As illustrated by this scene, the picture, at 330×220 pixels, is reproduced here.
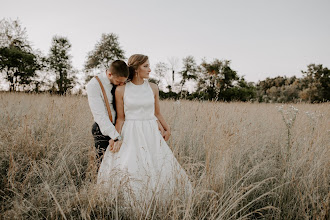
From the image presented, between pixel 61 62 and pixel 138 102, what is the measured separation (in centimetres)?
2939

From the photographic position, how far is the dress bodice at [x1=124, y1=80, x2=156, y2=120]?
2.46 meters

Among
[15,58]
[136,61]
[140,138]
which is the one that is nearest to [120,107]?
[140,138]

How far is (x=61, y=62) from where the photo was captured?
27422mm

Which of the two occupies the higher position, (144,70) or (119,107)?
(144,70)

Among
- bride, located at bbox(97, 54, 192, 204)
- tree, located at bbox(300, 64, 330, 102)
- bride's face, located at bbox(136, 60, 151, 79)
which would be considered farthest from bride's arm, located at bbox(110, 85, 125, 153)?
tree, located at bbox(300, 64, 330, 102)

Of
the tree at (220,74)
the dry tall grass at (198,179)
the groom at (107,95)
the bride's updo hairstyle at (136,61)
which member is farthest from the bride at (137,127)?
the tree at (220,74)

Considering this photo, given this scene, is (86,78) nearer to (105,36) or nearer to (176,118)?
(105,36)

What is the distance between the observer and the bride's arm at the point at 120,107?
8.04 ft

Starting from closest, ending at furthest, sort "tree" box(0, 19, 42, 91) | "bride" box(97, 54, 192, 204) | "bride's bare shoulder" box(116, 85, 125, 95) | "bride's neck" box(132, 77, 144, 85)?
"bride" box(97, 54, 192, 204) → "bride's bare shoulder" box(116, 85, 125, 95) → "bride's neck" box(132, 77, 144, 85) → "tree" box(0, 19, 42, 91)

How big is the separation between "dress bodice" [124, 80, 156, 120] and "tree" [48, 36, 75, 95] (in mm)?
27103

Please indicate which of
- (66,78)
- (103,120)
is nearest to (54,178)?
(103,120)

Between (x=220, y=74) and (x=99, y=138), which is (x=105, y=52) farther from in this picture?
(x=99, y=138)

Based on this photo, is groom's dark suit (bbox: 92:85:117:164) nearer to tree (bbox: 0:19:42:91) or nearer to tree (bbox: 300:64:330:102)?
tree (bbox: 0:19:42:91)

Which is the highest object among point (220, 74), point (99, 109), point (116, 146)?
point (220, 74)
